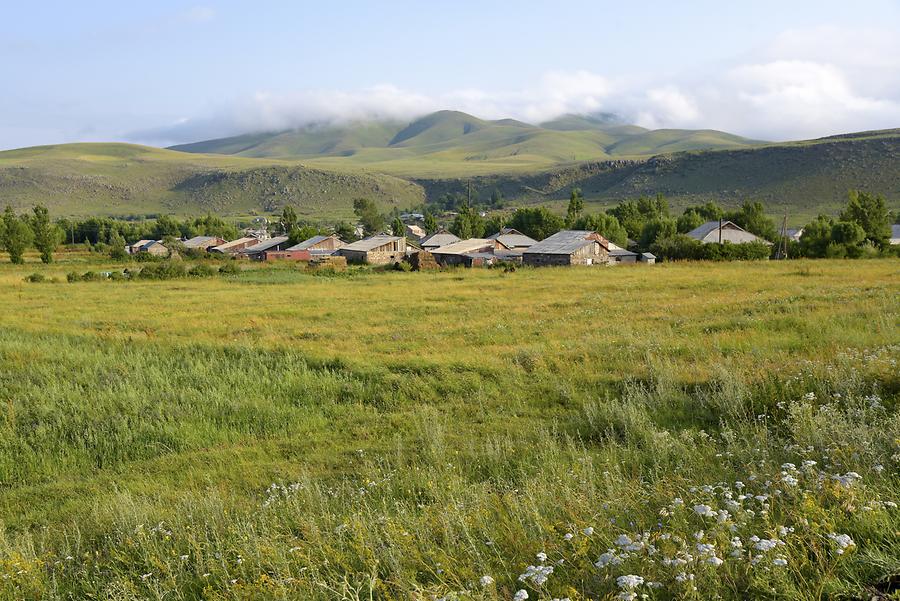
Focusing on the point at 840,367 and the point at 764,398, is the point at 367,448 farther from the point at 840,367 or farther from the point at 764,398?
the point at 840,367

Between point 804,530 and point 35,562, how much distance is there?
20.5 feet

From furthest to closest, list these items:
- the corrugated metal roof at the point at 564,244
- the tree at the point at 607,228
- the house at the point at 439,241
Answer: the house at the point at 439,241 < the tree at the point at 607,228 < the corrugated metal roof at the point at 564,244

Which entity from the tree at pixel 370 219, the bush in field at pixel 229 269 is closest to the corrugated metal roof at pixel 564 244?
the bush in field at pixel 229 269

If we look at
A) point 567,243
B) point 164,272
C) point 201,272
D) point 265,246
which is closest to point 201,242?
point 265,246

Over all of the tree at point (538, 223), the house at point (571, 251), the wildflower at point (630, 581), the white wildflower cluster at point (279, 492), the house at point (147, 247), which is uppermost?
the tree at point (538, 223)

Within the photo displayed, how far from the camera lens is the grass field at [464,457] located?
3818 millimetres

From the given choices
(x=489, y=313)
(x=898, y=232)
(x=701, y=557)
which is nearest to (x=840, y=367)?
(x=701, y=557)

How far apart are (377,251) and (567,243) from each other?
27325mm

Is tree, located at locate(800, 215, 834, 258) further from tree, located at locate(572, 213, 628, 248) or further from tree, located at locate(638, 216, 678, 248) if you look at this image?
tree, located at locate(572, 213, 628, 248)

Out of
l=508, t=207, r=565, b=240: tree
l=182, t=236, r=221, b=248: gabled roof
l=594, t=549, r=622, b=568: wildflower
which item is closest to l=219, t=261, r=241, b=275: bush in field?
l=508, t=207, r=565, b=240: tree

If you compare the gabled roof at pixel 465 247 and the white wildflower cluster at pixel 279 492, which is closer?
the white wildflower cluster at pixel 279 492

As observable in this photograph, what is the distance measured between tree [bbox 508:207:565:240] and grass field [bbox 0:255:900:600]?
68490 mm

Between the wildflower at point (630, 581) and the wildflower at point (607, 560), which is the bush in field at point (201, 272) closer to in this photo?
the wildflower at point (607, 560)

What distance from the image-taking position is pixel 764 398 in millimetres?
8734
